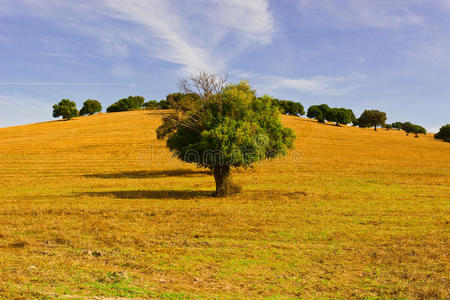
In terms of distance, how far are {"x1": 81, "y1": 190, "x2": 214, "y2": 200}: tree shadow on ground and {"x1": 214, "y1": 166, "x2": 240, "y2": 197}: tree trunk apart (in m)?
Result: 1.08

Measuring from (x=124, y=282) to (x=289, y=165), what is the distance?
44.9 metres

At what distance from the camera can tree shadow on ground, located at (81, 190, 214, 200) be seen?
2805cm

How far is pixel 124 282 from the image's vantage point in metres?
9.92

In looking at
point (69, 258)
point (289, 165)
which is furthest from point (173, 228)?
point (289, 165)

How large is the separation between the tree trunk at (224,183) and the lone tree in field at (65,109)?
107 m

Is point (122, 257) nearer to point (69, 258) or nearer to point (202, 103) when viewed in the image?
point (69, 258)

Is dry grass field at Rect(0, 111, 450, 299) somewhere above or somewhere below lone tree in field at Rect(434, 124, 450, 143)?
below

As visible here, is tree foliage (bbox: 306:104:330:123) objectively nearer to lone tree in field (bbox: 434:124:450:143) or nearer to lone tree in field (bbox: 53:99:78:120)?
lone tree in field (bbox: 434:124:450:143)

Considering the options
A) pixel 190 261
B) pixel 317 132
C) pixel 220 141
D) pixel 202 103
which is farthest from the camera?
pixel 317 132

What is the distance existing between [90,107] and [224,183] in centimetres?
13476

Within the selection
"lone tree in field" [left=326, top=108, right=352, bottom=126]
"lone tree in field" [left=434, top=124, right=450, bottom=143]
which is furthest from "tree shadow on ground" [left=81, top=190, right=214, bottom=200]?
"lone tree in field" [left=326, top=108, right=352, bottom=126]

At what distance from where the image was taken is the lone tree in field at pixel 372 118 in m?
138

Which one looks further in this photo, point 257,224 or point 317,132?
point 317,132

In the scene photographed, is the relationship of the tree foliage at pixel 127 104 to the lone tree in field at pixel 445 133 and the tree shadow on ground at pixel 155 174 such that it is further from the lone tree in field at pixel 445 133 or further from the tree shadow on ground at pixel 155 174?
the lone tree in field at pixel 445 133
